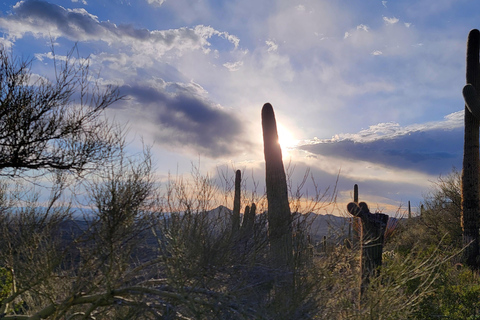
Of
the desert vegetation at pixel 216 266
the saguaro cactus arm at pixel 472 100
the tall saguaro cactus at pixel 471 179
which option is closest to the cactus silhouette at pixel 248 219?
the desert vegetation at pixel 216 266

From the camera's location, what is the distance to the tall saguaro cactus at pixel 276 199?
24.3 ft

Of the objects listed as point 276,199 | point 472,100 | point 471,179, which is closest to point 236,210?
point 276,199

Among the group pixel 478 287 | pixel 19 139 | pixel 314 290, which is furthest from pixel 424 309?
pixel 19 139

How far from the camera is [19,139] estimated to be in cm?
1062

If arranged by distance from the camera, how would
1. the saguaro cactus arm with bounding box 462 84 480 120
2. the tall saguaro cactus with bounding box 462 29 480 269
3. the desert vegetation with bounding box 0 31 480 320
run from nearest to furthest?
the desert vegetation with bounding box 0 31 480 320, the saguaro cactus arm with bounding box 462 84 480 120, the tall saguaro cactus with bounding box 462 29 480 269

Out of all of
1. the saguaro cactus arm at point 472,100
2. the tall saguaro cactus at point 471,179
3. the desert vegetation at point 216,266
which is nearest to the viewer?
the desert vegetation at point 216,266

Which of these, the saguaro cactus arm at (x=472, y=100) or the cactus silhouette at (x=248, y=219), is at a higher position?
the saguaro cactus arm at (x=472, y=100)

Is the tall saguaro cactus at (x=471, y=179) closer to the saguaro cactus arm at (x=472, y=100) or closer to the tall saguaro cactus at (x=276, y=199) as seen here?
the saguaro cactus arm at (x=472, y=100)

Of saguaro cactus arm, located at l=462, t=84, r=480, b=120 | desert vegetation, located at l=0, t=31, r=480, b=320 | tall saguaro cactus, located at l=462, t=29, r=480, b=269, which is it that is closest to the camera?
desert vegetation, located at l=0, t=31, r=480, b=320

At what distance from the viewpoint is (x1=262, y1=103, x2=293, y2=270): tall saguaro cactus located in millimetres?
7414

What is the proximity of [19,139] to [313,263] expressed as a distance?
856 cm

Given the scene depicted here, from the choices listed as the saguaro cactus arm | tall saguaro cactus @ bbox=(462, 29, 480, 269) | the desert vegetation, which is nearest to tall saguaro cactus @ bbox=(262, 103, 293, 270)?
the desert vegetation

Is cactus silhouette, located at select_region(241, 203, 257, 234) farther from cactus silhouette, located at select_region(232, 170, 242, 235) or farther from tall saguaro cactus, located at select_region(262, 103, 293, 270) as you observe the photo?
tall saguaro cactus, located at select_region(262, 103, 293, 270)

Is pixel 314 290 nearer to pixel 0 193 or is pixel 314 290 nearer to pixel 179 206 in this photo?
pixel 179 206
